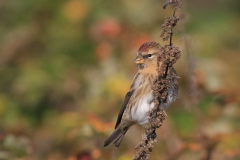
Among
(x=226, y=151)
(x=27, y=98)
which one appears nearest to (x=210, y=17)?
(x=27, y=98)

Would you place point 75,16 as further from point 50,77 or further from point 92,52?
point 50,77

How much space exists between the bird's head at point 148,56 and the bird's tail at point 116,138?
0.73 m

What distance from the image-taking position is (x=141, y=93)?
3.94 metres

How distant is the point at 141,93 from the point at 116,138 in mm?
569

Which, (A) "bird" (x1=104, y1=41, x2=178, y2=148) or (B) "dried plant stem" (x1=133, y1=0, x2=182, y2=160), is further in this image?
(A) "bird" (x1=104, y1=41, x2=178, y2=148)

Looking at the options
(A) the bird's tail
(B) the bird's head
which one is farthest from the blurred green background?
(B) the bird's head

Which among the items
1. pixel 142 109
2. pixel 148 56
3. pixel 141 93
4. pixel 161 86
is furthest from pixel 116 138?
pixel 161 86

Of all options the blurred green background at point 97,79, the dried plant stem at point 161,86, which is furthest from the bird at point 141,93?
the dried plant stem at point 161,86

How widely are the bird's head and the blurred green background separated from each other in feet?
0.88

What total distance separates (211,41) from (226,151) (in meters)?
3.64

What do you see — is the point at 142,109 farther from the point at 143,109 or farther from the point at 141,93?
the point at 141,93

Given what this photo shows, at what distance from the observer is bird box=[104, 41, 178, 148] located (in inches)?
152

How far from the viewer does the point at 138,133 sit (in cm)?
486

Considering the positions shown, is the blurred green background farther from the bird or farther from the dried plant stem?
the dried plant stem
